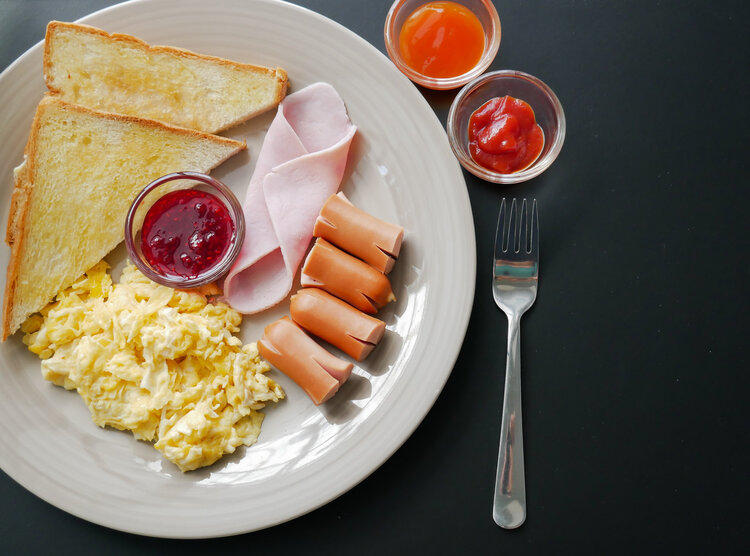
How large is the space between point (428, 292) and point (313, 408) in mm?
723

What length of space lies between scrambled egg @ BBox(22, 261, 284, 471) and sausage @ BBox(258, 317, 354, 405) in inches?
4.2

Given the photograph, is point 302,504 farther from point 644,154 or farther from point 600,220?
point 644,154

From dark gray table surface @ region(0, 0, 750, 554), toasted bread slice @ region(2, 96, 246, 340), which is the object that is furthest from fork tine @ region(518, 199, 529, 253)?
toasted bread slice @ region(2, 96, 246, 340)

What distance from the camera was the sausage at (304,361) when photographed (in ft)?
9.23

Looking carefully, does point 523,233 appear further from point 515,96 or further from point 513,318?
point 515,96

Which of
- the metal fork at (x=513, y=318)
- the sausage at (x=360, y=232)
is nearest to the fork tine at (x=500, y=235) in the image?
the metal fork at (x=513, y=318)

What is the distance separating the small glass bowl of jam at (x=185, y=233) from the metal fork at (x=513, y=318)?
3.83 feet

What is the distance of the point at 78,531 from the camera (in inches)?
121

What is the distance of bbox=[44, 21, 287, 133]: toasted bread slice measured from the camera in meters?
3.05

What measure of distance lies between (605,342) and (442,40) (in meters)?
1.55

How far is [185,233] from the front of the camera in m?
2.96

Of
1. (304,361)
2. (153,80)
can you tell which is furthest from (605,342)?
(153,80)

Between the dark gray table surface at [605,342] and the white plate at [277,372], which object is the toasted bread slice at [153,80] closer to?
the white plate at [277,372]

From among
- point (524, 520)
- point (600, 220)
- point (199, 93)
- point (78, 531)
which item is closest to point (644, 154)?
point (600, 220)
